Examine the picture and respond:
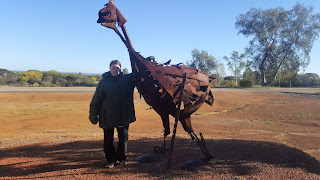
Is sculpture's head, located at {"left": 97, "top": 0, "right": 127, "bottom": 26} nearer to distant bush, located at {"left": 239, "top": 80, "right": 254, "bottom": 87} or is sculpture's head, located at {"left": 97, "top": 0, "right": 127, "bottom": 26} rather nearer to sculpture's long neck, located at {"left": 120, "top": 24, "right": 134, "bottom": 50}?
sculpture's long neck, located at {"left": 120, "top": 24, "right": 134, "bottom": 50}

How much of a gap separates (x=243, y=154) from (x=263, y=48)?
4201 centimetres

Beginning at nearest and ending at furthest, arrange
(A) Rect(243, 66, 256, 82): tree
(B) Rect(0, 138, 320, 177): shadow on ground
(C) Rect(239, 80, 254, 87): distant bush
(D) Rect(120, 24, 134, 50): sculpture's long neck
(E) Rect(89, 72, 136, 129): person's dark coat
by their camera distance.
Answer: (E) Rect(89, 72, 136, 129): person's dark coat < (D) Rect(120, 24, 134, 50): sculpture's long neck < (B) Rect(0, 138, 320, 177): shadow on ground < (C) Rect(239, 80, 254, 87): distant bush < (A) Rect(243, 66, 256, 82): tree

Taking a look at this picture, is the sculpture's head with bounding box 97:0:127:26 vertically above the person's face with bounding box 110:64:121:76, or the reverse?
the sculpture's head with bounding box 97:0:127:26

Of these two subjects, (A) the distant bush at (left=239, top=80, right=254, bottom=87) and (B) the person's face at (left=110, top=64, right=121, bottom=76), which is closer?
(B) the person's face at (left=110, top=64, right=121, bottom=76)

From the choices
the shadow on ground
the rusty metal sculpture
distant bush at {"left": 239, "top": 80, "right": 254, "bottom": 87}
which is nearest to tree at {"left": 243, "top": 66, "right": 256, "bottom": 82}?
distant bush at {"left": 239, "top": 80, "right": 254, "bottom": 87}

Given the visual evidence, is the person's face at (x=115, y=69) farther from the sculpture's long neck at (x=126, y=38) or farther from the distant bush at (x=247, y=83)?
the distant bush at (x=247, y=83)

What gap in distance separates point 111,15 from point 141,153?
3.34 meters

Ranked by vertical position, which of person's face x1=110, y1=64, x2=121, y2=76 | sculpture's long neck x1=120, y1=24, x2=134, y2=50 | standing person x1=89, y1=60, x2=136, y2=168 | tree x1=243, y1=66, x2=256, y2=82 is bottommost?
standing person x1=89, y1=60, x2=136, y2=168

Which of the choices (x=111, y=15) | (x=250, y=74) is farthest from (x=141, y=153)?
(x=250, y=74)

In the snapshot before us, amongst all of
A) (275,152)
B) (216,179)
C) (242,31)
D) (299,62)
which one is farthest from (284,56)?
(216,179)

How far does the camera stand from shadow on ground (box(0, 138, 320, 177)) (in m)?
4.58

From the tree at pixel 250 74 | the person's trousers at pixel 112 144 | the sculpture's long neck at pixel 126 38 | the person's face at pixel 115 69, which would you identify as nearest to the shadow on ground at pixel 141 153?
the person's trousers at pixel 112 144

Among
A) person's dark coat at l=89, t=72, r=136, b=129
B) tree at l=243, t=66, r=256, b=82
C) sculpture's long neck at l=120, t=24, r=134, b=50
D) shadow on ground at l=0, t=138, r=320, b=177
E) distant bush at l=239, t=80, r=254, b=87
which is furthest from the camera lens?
tree at l=243, t=66, r=256, b=82

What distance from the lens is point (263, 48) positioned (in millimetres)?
43000
